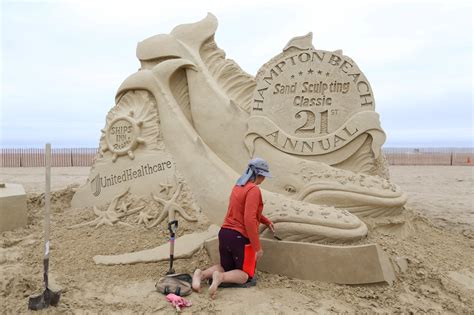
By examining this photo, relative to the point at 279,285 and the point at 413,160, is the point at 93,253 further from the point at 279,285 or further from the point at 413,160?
the point at 413,160

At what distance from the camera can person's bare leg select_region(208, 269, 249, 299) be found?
122 inches

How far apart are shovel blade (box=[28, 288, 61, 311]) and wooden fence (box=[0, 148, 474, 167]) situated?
17.1 m

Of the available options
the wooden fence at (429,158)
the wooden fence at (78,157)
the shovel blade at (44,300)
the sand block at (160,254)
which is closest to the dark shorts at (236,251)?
the sand block at (160,254)

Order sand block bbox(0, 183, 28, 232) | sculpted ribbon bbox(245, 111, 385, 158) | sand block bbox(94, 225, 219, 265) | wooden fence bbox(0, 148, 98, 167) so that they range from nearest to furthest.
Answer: sand block bbox(94, 225, 219, 265) → sculpted ribbon bbox(245, 111, 385, 158) → sand block bbox(0, 183, 28, 232) → wooden fence bbox(0, 148, 98, 167)

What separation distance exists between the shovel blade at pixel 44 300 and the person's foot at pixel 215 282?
41.7 inches

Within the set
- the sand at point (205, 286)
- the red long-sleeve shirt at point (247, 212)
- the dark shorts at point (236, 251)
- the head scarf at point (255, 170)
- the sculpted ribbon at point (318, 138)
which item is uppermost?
the sculpted ribbon at point (318, 138)

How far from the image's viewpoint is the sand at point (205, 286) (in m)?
3.05

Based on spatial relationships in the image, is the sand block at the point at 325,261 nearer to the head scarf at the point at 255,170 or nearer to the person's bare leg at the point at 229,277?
the person's bare leg at the point at 229,277

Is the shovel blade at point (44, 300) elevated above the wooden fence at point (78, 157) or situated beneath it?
situated beneath

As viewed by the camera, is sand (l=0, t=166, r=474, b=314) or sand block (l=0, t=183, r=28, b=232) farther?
sand block (l=0, t=183, r=28, b=232)

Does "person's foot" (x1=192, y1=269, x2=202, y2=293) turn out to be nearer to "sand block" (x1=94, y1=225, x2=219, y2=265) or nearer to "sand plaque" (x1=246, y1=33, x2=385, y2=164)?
"sand block" (x1=94, y1=225, x2=219, y2=265)

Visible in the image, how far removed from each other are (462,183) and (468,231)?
6.81m

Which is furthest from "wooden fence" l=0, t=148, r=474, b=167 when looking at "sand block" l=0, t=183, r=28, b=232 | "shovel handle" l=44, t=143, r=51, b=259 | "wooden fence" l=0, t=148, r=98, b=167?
"shovel handle" l=44, t=143, r=51, b=259

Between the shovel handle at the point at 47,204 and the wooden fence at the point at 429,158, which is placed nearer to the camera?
the shovel handle at the point at 47,204
